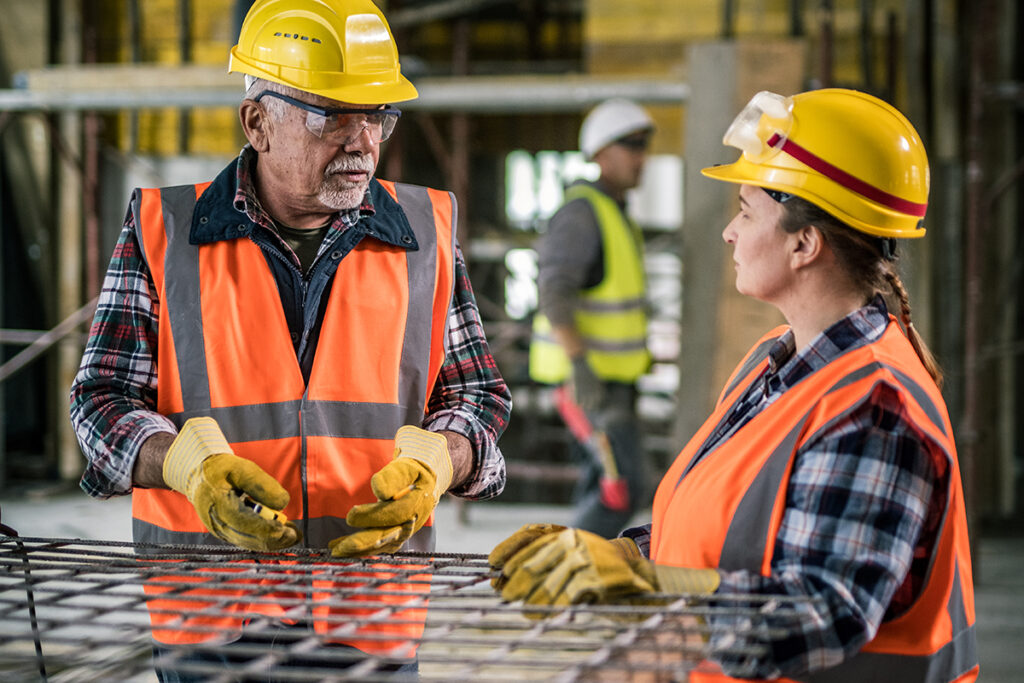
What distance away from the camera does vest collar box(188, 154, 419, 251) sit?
7.42 feet

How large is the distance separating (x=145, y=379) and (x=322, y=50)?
0.87m

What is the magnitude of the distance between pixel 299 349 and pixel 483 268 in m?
8.16

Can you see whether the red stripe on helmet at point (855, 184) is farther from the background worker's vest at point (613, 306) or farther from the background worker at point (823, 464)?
the background worker's vest at point (613, 306)

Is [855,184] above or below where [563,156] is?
below

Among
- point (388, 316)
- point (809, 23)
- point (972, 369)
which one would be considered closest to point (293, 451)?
point (388, 316)

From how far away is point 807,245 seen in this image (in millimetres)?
1920

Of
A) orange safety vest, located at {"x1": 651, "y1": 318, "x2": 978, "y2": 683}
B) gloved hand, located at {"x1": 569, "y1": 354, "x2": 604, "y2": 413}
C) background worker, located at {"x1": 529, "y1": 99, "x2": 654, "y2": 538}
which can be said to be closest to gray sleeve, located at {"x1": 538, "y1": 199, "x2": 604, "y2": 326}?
background worker, located at {"x1": 529, "y1": 99, "x2": 654, "y2": 538}

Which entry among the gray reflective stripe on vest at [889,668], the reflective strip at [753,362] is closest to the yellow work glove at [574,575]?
the gray reflective stripe on vest at [889,668]

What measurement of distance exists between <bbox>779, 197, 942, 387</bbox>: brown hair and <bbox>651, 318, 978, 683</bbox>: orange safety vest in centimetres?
16

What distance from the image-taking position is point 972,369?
5980 millimetres

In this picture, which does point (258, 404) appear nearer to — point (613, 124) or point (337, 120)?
point (337, 120)

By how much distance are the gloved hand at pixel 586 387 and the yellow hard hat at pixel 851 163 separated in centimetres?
314

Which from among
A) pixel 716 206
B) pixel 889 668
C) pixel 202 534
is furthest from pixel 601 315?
pixel 889 668

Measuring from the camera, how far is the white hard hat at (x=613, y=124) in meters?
5.33
